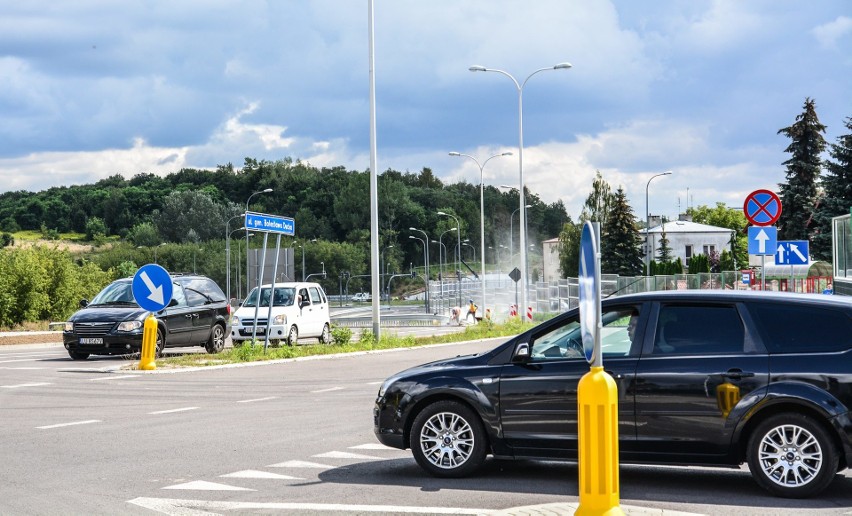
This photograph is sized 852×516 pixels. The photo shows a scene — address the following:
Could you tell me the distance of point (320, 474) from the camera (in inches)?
370

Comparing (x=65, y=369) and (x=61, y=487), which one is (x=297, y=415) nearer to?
(x=61, y=487)

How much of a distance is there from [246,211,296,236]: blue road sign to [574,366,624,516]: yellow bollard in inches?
666

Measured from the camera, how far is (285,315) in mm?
30156

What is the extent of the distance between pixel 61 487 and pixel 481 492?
3.32 m

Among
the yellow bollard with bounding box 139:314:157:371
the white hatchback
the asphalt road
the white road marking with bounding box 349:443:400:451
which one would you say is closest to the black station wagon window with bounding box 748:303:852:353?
the asphalt road

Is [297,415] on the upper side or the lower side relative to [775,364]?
lower

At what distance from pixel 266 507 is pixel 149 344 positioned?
13803mm

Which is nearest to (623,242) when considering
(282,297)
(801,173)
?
(801,173)

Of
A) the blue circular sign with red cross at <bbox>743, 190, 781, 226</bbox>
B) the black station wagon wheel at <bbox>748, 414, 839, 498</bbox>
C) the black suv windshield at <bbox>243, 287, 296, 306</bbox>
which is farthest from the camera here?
the black suv windshield at <bbox>243, 287, 296, 306</bbox>

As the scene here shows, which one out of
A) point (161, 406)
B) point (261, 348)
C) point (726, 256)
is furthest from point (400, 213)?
point (161, 406)

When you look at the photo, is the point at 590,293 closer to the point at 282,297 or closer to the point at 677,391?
the point at 677,391

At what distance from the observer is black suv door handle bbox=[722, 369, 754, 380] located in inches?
325

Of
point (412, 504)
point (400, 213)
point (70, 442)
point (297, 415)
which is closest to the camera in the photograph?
point (412, 504)

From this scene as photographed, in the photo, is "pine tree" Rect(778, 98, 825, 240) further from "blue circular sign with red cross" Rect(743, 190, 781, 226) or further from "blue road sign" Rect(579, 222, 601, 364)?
"blue road sign" Rect(579, 222, 601, 364)
